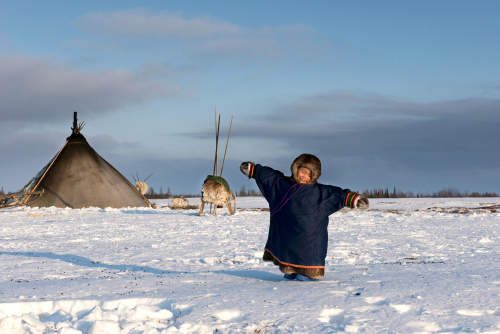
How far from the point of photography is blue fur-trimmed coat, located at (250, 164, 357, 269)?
5094mm

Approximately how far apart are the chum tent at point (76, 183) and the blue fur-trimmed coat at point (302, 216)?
603 inches

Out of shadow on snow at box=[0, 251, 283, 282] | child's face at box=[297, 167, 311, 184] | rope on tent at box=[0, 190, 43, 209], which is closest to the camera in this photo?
child's face at box=[297, 167, 311, 184]

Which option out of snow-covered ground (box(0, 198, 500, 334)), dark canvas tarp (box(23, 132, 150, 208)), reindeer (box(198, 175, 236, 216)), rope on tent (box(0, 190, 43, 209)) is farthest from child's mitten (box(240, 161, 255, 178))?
rope on tent (box(0, 190, 43, 209))

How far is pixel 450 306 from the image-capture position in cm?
392

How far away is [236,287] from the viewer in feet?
15.5

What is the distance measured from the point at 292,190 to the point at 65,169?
634 inches

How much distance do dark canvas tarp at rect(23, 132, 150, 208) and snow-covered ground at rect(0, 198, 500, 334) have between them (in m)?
9.24

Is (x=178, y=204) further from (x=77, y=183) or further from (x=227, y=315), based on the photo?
(x=227, y=315)

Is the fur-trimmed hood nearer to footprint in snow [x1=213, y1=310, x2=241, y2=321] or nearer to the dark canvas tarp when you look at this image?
footprint in snow [x1=213, y1=310, x2=241, y2=321]

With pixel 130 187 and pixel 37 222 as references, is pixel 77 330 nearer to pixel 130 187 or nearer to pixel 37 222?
pixel 37 222

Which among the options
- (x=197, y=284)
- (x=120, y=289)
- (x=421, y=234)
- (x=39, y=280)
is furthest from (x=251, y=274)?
(x=421, y=234)

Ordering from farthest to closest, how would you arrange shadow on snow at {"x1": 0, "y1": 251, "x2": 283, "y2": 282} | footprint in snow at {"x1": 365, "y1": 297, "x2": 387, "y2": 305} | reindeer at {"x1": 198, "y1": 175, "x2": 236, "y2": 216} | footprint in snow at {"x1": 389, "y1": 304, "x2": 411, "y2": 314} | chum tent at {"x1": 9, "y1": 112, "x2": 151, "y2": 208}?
chum tent at {"x1": 9, "y1": 112, "x2": 151, "y2": 208}, reindeer at {"x1": 198, "y1": 175, "x2": 236, "y2": 216}, shadow on snow at {"x1": 0, "y1": 251, "x2": 283, "y2": 282}, footprint in snow at {"x1": 365, "y1": 297, "x2": 387, "y2": 305}, footprint in snow at {"x1": 389, "y1": 304, "x2": 411, "y2": 314}

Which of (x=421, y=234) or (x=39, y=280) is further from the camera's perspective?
(x=421, y=234)

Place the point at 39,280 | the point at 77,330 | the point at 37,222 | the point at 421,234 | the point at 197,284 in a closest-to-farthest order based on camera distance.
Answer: the point at 77,330 → the point at 197,284 → the point at 39,280 → the point at 421,234 → the point at 37,222
